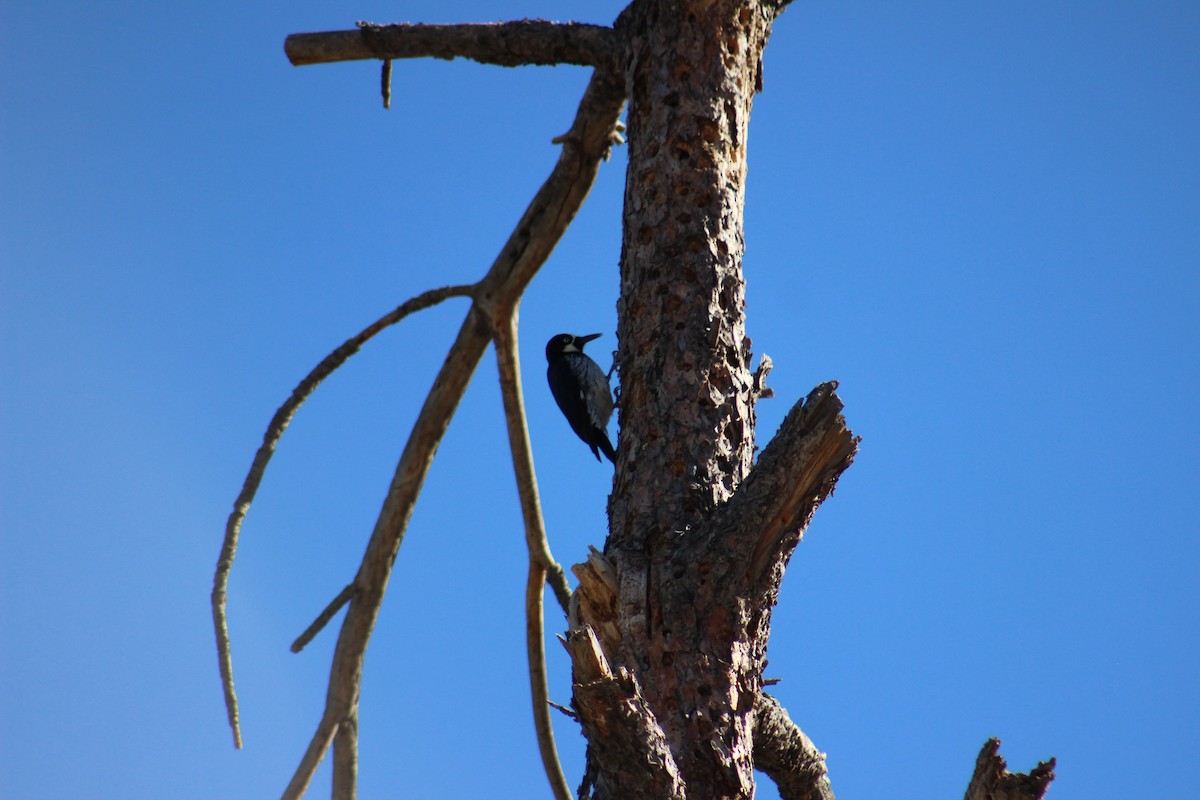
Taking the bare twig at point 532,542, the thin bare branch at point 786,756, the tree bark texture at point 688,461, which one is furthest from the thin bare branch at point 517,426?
the thin bare branch at point 786,756

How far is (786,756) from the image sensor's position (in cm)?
295

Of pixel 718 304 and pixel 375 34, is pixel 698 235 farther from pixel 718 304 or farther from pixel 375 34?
pixel 375 34

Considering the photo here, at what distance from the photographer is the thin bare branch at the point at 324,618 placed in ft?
9.35

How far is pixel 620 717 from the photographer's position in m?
1.87

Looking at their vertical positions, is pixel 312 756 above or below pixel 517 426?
below

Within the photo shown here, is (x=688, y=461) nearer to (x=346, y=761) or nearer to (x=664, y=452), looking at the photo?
(x=664, y=452)

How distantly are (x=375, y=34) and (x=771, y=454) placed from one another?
2016 mm

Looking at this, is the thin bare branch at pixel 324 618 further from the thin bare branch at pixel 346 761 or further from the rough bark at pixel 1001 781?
the rough bark at pixel 1001 781

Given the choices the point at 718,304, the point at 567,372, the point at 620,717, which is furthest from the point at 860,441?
the point at 567,372

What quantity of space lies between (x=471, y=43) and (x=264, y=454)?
1.42 metres

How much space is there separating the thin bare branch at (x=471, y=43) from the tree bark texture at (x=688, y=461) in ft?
0.48

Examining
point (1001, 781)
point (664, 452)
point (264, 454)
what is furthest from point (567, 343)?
point (1001, 781)

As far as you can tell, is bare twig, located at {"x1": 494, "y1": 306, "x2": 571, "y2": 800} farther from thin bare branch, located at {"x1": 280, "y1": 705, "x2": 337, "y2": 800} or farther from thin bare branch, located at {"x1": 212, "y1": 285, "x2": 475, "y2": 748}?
thin bare branch, located at {"x1": 280, "y1": 705, "x2": 337, "y2": 800}

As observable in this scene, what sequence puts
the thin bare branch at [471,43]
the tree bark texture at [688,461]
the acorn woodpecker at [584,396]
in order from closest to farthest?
the tree bark texture at [688,461] < the thin bare branch at [471,43] < the acorn woodpecker at [584,396]
